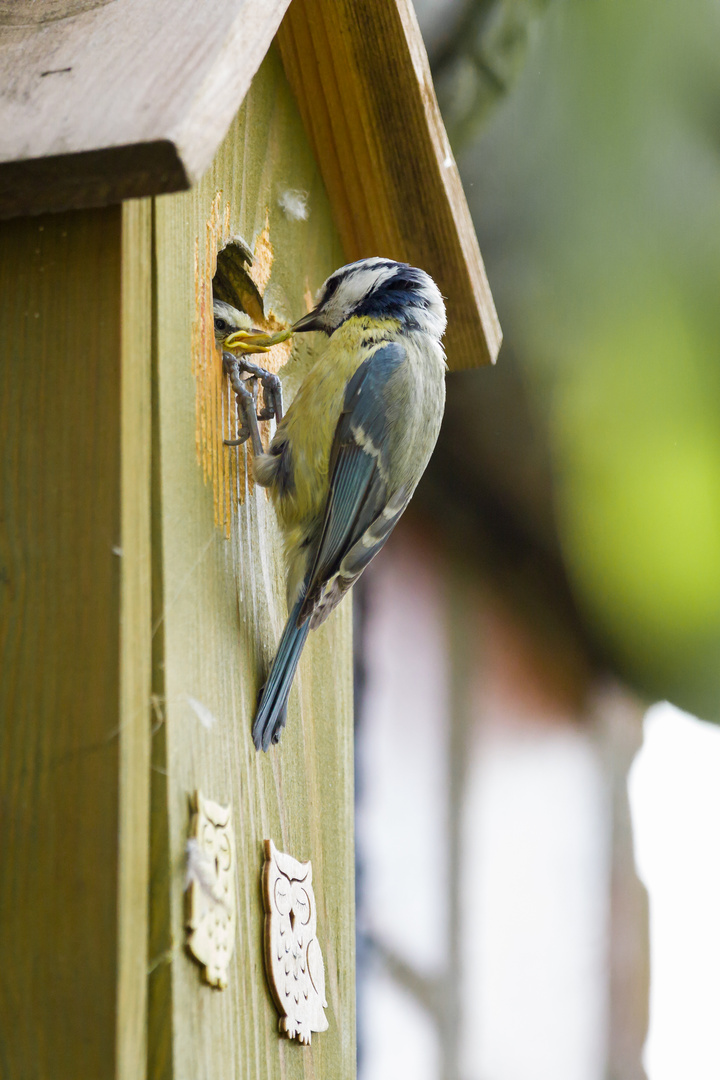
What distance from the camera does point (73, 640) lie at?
75 centimetres

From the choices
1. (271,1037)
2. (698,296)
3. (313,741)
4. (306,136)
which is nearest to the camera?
(271,1037)

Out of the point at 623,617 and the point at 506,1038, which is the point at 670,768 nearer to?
the point at 623,617

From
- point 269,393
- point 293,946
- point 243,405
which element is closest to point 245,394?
point 243,405

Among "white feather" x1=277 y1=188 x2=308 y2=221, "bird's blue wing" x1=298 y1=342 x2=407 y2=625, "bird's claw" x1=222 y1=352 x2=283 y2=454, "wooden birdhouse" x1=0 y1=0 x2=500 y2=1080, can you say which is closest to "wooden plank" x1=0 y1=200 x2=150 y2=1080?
"wooden birdhouse" x1=0 y1=0 x2=500 y2=1080

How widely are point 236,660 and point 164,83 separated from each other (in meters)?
0.45

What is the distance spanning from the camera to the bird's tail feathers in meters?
0.97

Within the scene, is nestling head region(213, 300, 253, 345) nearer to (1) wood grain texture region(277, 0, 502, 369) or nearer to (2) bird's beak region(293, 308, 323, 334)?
(2) bird's beak region(293, 308, 323, 334)

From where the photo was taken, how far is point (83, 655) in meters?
0.75

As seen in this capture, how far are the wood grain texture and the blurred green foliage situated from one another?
45 cm

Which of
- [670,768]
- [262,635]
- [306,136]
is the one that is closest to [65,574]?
[262,635]

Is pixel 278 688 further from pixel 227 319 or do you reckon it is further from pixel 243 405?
pixel 227 319

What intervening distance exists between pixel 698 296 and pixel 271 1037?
129cm

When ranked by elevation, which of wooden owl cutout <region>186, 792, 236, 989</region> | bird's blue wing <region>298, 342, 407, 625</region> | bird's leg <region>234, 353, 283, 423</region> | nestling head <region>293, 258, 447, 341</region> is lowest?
wooden owl cutout <region>186, 792, 236, 989</region>

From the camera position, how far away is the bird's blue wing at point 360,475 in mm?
1094
